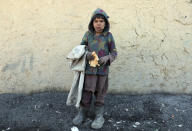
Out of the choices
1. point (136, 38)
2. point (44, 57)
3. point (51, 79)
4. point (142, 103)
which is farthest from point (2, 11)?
point (142, 103)

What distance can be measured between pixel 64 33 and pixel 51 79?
2.80 feet

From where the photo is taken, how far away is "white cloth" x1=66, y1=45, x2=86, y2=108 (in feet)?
8.32

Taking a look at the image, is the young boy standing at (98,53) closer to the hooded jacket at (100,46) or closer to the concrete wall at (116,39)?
the hooded jacket at (100,46)

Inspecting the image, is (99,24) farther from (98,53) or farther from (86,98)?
(86,98)

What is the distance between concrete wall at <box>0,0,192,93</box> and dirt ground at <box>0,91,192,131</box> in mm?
218

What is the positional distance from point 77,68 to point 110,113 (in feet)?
3.35

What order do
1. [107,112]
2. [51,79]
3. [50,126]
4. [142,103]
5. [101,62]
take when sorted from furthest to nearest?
[51,79], [142,103], [107,112], [50,126], [101,62]

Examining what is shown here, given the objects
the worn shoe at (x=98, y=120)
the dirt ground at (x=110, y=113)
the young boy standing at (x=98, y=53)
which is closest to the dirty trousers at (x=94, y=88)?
the young boy standing at (x=98, y=53)

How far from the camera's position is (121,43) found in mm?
3547

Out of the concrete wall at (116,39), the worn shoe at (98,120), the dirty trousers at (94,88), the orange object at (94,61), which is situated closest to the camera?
the orange object at (94,61)

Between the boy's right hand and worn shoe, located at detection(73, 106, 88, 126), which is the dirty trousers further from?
the boy's right hand

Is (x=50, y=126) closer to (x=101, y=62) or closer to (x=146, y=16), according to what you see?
(x=101, y=62)

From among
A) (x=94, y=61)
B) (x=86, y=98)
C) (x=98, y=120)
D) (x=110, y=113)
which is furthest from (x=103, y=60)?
(x=110, y=113)

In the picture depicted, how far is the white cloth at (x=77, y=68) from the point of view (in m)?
2.54
